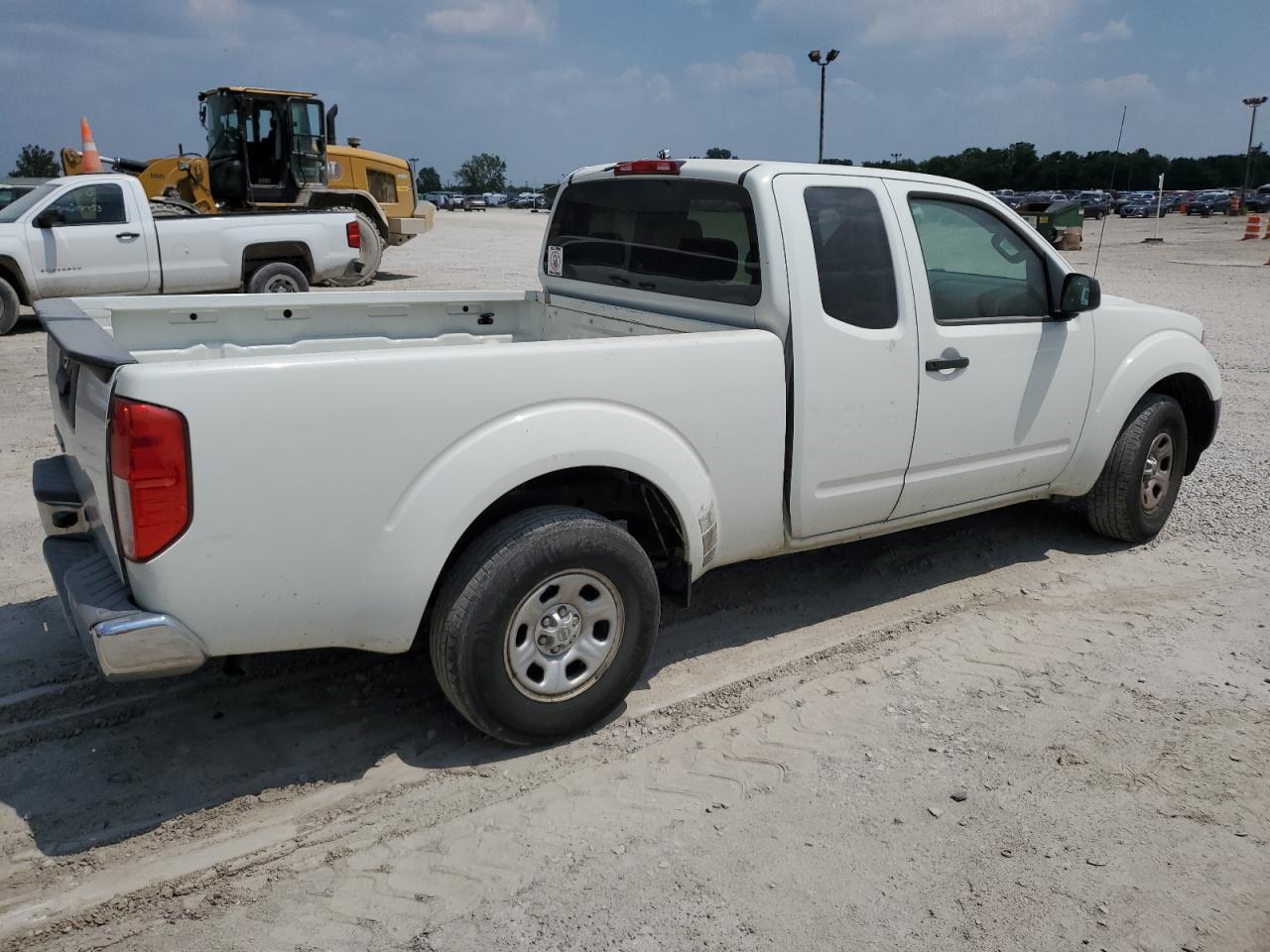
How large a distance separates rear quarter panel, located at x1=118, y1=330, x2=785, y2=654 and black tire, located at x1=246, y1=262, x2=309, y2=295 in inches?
401

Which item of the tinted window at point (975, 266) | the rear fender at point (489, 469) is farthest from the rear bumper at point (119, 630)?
the tinted window at point (975, 266)

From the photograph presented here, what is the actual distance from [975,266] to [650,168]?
4.96 ft

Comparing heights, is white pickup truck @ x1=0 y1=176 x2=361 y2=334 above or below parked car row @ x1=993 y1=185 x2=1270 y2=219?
below

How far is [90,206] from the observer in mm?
12312

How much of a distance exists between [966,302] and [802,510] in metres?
1.27

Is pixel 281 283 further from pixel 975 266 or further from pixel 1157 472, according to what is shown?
pixel 1157 472

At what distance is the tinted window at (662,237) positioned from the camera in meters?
4.10

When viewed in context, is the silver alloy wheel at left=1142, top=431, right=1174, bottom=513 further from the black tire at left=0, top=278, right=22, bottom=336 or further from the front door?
the black tire at left=0, top=278, right=22, bottom=336

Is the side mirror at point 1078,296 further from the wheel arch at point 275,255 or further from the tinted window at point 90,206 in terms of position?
the tinted window at point 90,206

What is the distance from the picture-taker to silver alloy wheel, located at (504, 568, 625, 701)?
3.38 metres

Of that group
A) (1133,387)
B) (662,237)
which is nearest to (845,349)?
(662,237)

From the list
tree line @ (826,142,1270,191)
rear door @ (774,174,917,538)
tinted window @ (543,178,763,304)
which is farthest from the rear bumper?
tree line @ (826,142,1270,191)

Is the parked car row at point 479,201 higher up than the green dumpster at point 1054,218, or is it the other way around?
the parked car row at point 479,201

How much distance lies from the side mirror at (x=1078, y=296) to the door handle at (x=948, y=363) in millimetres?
665
